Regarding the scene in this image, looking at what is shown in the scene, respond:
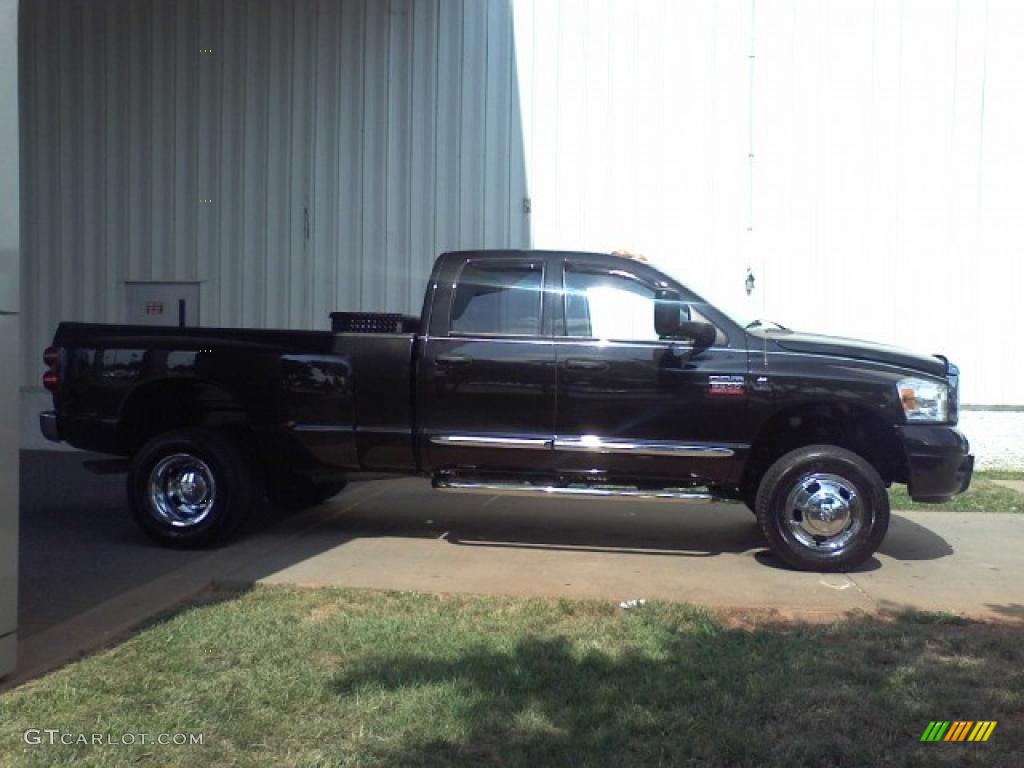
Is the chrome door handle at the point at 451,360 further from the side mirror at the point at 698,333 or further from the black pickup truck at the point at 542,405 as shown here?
the side mirror at the point at 698,333

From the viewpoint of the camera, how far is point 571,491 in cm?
691

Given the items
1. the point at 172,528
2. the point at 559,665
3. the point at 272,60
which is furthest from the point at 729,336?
the point at 272,60

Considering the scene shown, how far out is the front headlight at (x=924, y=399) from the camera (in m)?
6.65

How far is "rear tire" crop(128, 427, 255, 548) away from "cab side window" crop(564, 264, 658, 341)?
2.62 metres

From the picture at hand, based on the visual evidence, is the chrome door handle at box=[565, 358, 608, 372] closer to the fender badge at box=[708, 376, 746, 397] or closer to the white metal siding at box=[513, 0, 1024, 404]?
the fender badge at box=[708, 376, 746, 397]

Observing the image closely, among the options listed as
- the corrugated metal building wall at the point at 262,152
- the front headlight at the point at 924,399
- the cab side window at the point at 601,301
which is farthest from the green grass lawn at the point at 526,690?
the corrugated metal building wall at the point at 262,152

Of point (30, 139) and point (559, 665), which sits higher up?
point (30, 139)

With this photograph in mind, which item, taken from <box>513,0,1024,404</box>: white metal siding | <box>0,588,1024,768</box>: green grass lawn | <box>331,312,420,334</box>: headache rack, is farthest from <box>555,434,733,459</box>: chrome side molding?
<box>513,0,1024,404</box>: white metal siding

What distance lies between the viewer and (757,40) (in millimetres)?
11547

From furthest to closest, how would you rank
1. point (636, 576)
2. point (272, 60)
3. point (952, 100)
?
point (272, 60) → point (952, 100) → point (636, 576)

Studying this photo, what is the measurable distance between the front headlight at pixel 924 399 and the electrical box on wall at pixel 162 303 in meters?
8.86

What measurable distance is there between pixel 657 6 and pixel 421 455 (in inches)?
278

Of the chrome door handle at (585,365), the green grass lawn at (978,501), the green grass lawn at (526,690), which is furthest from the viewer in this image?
the green grass lawn at (978,501)

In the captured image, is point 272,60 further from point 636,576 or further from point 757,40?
point 636,576
